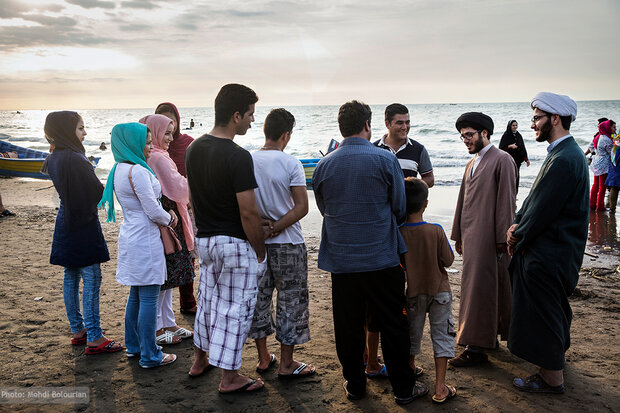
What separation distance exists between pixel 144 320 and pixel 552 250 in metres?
2.95

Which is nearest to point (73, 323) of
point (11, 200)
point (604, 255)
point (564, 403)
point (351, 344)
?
point (351, 344)

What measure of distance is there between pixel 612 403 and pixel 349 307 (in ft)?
6.06

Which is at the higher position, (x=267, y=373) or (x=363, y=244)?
(x=363, y=244)

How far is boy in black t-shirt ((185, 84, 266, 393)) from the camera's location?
298 centimetres

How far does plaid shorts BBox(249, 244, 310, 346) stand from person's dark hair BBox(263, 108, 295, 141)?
0.78 meters

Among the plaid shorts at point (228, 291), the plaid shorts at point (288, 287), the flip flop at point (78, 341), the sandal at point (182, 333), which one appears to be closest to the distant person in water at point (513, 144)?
the plaid shorts at point (288, 287)

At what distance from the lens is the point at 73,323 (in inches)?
160

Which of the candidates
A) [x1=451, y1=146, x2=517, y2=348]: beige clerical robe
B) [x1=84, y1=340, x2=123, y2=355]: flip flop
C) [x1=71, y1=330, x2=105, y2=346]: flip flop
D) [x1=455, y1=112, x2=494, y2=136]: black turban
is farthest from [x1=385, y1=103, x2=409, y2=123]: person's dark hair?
[x1=71, y1=330, x2=105, y2=346]: flip flop

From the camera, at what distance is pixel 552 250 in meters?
3.21

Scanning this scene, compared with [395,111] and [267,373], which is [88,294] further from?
[395,111]

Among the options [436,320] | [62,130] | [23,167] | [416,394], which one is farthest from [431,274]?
[23,167]

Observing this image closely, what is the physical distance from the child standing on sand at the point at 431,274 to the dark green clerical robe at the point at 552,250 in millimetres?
580

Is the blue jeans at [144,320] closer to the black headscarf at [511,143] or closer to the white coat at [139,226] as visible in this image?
the white coat at [139,226]

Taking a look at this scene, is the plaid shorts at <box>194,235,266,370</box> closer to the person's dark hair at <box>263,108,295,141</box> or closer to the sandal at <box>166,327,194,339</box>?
the person's dark hair at <box>263,108,295,141</box>
